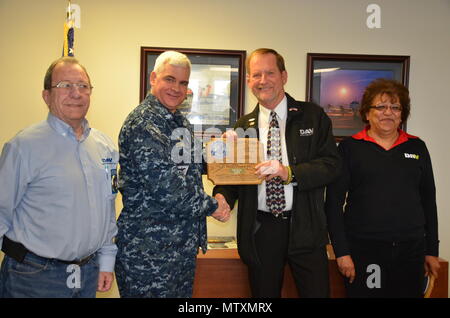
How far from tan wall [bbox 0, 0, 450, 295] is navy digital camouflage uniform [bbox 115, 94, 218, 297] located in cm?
138

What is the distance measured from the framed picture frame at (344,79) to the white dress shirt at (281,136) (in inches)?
38.5

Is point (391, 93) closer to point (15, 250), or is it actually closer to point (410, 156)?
point (410, 156)

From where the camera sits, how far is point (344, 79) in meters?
3.40

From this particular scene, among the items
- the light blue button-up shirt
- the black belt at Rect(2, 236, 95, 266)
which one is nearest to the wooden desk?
the light blue button-up shirt

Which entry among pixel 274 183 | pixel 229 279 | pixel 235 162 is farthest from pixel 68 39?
pixel 229 279

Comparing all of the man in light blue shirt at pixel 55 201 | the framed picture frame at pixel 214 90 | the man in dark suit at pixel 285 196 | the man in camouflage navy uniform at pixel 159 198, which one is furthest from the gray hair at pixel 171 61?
the framed picture frame at pixel 214 90

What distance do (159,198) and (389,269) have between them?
1.34m

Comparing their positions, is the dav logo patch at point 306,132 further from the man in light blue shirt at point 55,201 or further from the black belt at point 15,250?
the black belt at point 15,250

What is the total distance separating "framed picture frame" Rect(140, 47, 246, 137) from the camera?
3.32 m

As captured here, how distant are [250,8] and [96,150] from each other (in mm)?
1955

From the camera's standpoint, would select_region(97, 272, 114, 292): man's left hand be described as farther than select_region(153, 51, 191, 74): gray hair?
No

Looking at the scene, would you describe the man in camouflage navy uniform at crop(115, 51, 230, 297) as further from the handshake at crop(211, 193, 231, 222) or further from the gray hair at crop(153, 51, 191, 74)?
the handshake at crop(211, 193, 231, 222)

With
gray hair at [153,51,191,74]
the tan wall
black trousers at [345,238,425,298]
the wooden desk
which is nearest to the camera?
gray hair at [153,51,191,74]
